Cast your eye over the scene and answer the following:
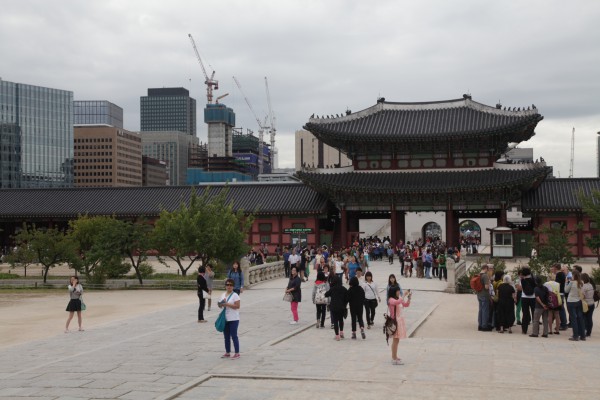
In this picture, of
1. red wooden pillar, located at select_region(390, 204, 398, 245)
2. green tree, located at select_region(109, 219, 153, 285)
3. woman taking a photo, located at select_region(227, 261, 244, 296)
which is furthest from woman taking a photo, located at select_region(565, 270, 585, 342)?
red wooden pillar, located at select_region(390, 204, 398, 245)

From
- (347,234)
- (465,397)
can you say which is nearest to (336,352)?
(465,397)

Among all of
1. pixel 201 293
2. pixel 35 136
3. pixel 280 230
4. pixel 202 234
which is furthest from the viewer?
pixel 35 136

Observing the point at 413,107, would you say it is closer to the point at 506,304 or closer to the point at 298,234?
the point at 298,234

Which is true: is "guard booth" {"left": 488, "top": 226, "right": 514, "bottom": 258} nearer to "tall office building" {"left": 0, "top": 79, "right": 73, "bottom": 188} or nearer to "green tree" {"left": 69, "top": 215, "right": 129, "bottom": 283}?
"green tree" {"left": 69, "top": 215, "right": 129, "bottom": 283}

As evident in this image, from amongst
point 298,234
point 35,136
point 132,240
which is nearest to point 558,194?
point 298,234

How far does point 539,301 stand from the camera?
18203 mm

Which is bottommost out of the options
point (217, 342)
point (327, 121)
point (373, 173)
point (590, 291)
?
point (217, 342)

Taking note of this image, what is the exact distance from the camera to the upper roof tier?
5541 centimetres

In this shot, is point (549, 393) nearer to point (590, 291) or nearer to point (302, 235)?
point (590, 291)

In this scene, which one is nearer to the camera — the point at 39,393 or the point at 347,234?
the point at 39,393

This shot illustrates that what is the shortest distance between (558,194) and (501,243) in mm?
7329

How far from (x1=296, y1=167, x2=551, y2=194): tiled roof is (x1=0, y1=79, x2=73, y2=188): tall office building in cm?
13291

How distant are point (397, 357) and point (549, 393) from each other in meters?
3.75

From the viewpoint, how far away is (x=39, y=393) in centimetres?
1221
